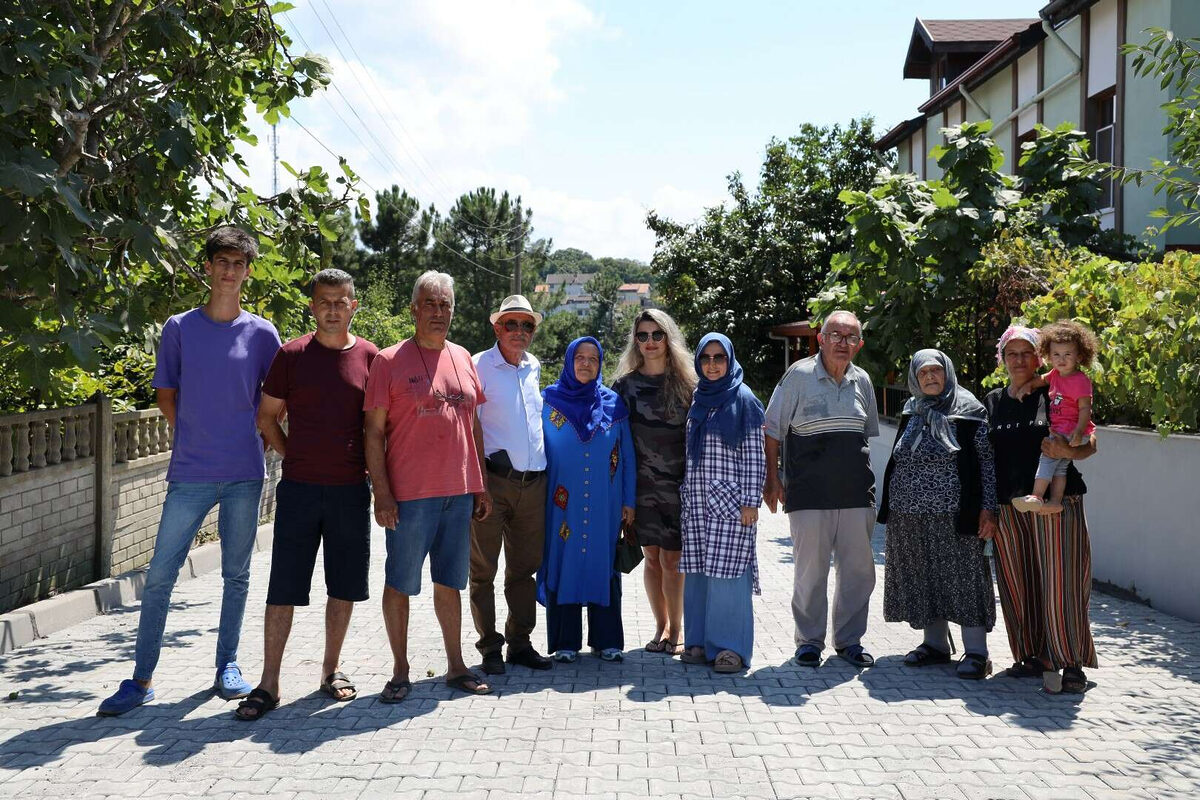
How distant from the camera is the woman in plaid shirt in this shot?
6242 millimetres

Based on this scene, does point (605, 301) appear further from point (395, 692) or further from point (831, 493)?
point (395, 692)

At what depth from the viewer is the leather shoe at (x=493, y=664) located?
6090 mm

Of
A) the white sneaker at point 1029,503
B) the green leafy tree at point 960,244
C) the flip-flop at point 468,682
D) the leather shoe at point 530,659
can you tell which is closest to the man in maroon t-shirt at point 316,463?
the flip-flop at point 468,682

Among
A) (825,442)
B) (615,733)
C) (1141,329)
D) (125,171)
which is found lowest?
(615,733)

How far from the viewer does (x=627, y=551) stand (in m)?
6.47

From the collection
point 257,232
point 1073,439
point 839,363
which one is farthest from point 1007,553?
point 257,232

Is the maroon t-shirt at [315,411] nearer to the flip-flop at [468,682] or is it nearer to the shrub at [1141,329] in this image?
the flip-flop at [468,682]

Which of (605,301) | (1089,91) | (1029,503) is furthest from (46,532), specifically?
(605,301)

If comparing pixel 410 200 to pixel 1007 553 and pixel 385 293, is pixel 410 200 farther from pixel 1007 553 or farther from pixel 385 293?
pixel 1007 553

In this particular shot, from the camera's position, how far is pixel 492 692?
571 centimetres

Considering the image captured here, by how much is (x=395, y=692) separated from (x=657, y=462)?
200 centimetres

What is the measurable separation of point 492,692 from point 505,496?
3.47 ft

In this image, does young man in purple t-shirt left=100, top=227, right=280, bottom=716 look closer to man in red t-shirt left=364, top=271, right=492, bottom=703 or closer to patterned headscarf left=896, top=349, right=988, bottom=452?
man in red t-shirt left=364, top=271, right=492, bottom=703

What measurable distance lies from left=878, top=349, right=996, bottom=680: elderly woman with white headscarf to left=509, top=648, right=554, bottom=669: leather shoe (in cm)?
197
